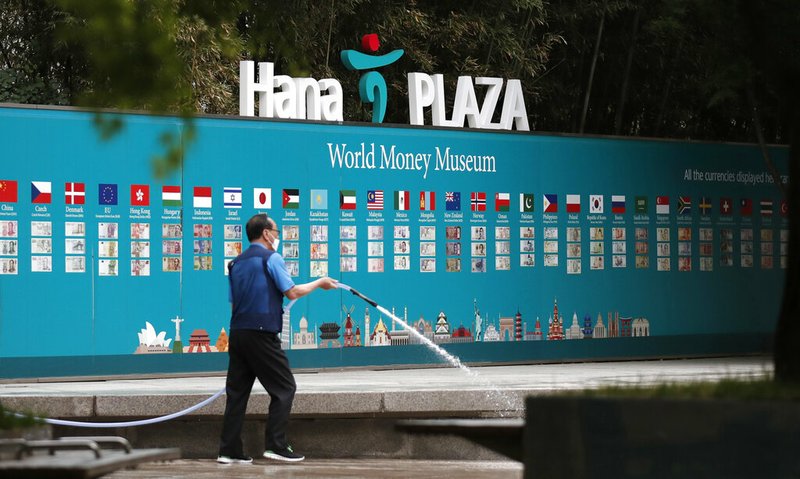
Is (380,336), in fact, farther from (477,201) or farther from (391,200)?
(477,201)

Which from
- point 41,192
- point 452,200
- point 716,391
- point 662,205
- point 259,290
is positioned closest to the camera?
point 716,391

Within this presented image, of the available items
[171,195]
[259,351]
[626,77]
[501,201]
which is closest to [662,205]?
[501,201]

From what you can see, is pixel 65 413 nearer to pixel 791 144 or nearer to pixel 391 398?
pixel 391 398

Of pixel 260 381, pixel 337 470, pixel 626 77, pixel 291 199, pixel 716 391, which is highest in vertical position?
pixel 626 77

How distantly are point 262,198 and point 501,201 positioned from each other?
9.97ft

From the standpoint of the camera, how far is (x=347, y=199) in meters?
17.8

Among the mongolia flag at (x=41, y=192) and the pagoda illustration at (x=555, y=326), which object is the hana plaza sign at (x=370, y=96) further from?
the mongolia flag at (x=41, y=192)

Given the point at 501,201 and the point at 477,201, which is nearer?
the point at 477,201

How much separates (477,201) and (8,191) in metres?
5.46

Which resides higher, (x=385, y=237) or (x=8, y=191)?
(x=8, y=191)

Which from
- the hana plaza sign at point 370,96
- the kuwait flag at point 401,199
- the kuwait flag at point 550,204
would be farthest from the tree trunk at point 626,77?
the kuwait flag at point 401,199

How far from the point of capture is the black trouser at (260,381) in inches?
476

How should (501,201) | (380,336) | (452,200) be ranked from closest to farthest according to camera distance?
(380,336) < (452,200) < (501,201)

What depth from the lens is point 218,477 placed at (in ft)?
37.0
